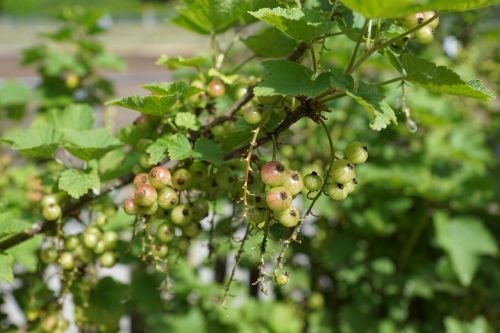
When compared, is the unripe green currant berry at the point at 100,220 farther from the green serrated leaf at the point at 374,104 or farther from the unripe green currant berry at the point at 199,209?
the green serrated leaf at the point at 374,104

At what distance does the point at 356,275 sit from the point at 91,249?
61.1 inches

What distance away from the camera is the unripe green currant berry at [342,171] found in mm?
846

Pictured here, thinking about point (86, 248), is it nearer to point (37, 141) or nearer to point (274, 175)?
point (37, 141)

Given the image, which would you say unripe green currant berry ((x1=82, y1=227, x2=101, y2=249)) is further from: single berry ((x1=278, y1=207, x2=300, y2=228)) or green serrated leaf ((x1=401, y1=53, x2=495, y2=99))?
green serrated leaf ((x1=401, y1=53, x2=495, y2=99))

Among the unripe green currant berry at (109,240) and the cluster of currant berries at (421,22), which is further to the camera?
the unripe green currant berry at (109,240)

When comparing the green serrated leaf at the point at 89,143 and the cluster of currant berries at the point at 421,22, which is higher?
the cluster of currant berries at the point at 421,22

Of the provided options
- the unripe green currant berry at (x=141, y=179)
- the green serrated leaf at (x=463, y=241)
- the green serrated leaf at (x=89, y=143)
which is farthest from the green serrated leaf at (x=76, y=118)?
the green serrated leaf at (x=463, y=241)

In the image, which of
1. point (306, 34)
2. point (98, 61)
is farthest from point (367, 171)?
point (306, 34)

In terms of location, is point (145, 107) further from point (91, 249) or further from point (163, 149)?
point (91, 249)

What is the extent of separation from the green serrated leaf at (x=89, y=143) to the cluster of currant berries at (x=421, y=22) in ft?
1.95

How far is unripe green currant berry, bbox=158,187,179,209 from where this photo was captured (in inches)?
37.6

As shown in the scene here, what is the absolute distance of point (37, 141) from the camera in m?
1.11

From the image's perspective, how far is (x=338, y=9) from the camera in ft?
3.25

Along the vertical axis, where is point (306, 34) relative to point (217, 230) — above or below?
above
